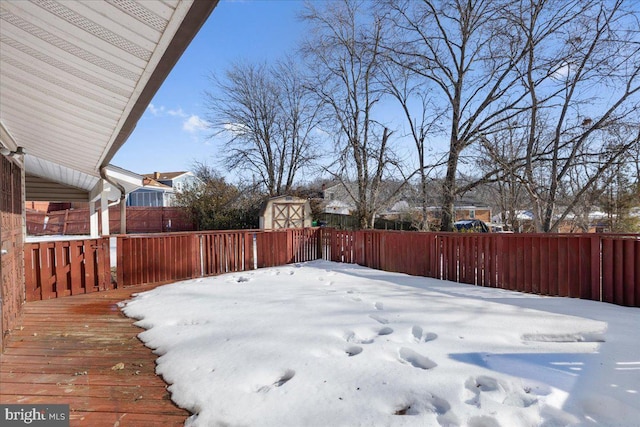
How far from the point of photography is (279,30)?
14.3 m

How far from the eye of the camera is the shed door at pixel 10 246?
3.15 meters

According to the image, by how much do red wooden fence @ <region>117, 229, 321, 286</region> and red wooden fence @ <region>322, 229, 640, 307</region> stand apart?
215 centimetres

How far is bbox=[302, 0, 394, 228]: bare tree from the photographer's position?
1178 centimetres

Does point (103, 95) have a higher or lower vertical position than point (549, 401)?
higher

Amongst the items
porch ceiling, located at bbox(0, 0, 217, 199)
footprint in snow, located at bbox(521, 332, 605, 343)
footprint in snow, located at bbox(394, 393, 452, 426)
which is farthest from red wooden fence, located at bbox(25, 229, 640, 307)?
footprint in snow, located at bbox(394, 393, 452, 426)

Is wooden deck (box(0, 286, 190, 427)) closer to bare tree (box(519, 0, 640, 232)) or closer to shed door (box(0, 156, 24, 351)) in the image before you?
shed door (box(0, 156, 24, 351))

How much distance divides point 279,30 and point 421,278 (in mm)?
12746

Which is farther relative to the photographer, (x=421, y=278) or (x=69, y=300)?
(x=421, y=278)

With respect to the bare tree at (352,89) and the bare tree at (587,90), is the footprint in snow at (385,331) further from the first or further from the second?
the bare tree at (352,89)

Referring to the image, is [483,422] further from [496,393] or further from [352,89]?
[352,89]

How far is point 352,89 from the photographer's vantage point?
1293 centimetres

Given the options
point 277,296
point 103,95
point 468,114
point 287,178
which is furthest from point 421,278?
point 287,178

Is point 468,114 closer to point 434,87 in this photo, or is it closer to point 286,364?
point 434,87

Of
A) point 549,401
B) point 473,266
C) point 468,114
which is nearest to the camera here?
point 549,401
